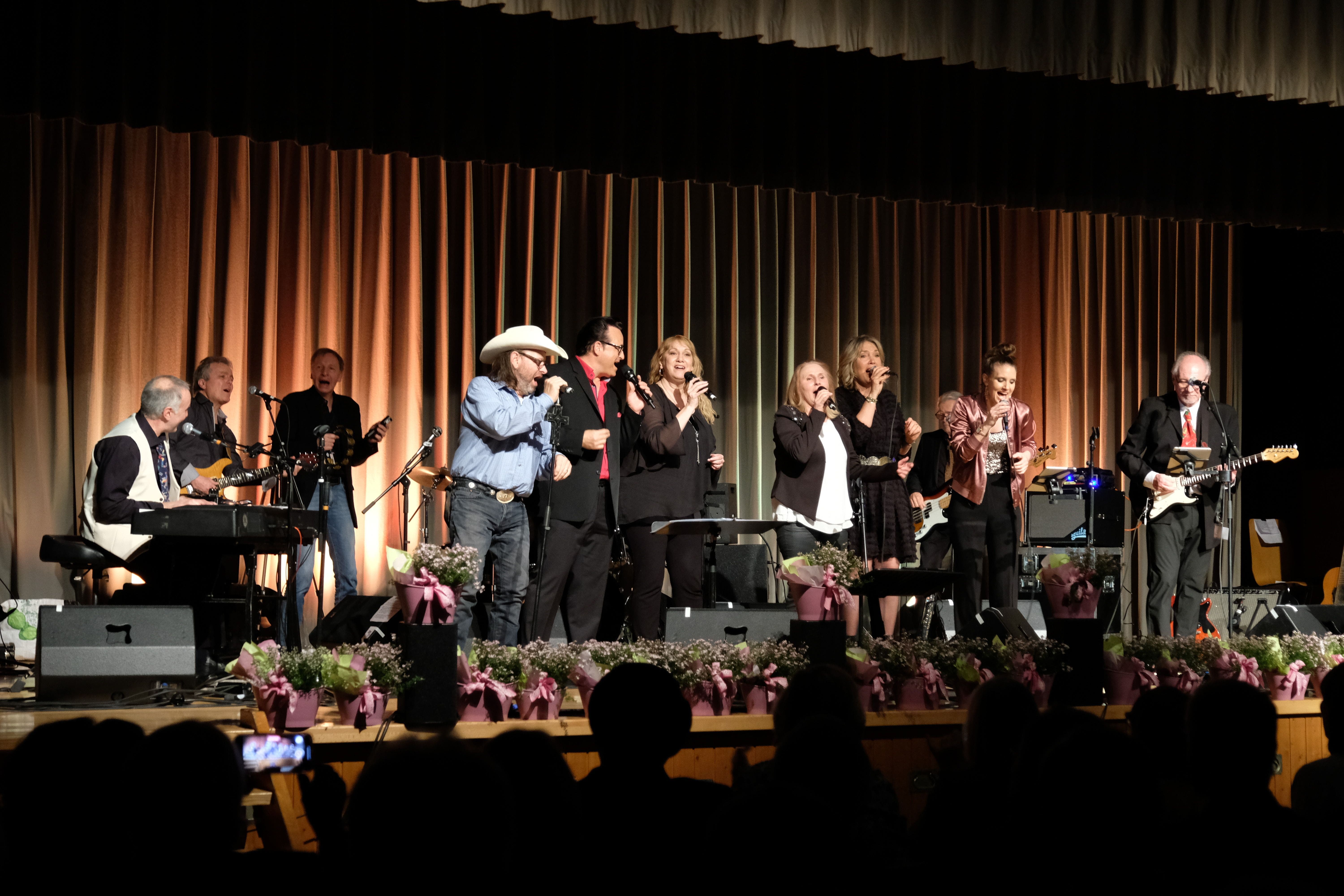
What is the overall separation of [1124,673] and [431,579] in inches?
102

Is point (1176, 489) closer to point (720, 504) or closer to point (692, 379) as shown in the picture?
point (720, 504)

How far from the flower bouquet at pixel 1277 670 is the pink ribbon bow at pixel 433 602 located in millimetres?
3118

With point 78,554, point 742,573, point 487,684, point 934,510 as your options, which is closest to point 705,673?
point 487,684

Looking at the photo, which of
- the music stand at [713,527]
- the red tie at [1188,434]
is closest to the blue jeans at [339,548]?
the music stand at [713,527]

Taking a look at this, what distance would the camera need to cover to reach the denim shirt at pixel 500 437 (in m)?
5.32

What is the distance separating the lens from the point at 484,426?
17.5ft

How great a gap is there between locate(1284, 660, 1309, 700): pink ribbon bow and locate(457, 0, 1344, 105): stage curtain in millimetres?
2349

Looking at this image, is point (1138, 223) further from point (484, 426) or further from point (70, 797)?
point (70, 797)

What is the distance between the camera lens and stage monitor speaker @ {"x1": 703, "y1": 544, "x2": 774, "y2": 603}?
7555 mm

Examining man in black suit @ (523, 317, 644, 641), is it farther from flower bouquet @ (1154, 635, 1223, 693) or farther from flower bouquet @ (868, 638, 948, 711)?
flower bouquet @ (1154, 635, 1223, 693)

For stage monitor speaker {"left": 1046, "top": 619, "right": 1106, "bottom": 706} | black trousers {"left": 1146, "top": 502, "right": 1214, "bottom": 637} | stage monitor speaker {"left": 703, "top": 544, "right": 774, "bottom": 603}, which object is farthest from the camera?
stage monitor speaker {"left": 703, "top": 544, "right": 774, "bottom": 603}

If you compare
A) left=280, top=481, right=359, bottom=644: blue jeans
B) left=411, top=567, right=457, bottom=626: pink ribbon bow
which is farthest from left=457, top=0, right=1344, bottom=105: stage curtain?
left=280, top=481, right=359, bottom=644: blue jeans

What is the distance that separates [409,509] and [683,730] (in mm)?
6968

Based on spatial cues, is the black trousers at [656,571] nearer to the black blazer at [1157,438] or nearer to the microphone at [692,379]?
the microphone at [692,379]
